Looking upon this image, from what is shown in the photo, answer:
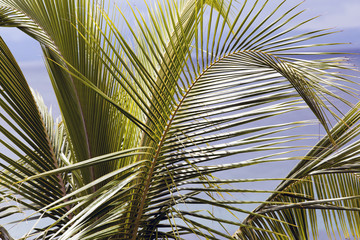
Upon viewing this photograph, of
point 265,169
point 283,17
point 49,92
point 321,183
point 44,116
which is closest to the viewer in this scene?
point 283,17

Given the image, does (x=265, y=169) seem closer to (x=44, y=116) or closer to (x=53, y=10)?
(x=44, y=116)

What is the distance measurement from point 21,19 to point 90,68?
0.47m

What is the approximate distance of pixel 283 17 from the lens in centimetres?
85

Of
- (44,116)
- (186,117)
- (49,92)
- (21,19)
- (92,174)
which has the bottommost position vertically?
(92,174)

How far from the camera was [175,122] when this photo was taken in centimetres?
90

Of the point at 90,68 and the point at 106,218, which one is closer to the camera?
the point at 106,218

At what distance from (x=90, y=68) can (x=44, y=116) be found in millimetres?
444

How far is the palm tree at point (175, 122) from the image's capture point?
81 centimetres

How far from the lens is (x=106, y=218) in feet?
2.94

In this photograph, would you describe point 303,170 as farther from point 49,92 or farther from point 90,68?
point 49,92

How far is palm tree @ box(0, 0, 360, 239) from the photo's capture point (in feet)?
2.67

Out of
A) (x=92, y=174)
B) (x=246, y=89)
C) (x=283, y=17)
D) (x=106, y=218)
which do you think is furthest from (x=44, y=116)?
(x=283, y=17)

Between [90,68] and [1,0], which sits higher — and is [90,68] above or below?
below

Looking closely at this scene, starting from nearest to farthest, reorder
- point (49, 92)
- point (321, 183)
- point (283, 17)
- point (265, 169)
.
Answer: point (283, 17)
point (321, 183)
point (265, 169)
point (49, 92)
